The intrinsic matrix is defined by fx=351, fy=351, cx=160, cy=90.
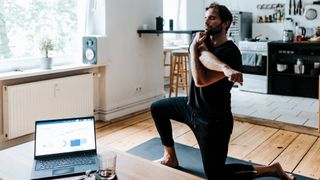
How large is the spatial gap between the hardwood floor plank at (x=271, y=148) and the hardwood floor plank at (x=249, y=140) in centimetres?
5

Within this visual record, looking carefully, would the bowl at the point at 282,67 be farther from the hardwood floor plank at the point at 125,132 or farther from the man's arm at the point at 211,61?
the man's arm at the point at 211,61

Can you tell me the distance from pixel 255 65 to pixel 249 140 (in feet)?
8.74

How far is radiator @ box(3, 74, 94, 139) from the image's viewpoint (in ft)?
11.0

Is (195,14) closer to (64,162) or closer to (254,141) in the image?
(254,141)

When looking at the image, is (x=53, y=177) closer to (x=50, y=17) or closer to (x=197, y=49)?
(x=197, y=49)

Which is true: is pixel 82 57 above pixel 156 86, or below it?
above

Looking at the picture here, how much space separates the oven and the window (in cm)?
314

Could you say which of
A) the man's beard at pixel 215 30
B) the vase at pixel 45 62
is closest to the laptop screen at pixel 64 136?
the man's beard at pixel 215 30

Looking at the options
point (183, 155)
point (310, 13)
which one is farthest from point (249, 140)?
point (310, 13)

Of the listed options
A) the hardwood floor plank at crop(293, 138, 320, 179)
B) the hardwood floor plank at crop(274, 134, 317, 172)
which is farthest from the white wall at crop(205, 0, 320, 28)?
the hardwood floor plank at crop(293, 138, 320, 179)

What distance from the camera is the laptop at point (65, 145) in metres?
1.67

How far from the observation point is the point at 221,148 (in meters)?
2.42

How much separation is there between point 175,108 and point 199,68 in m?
0.52

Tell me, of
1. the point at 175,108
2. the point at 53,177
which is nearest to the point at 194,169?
the point at 175,108
